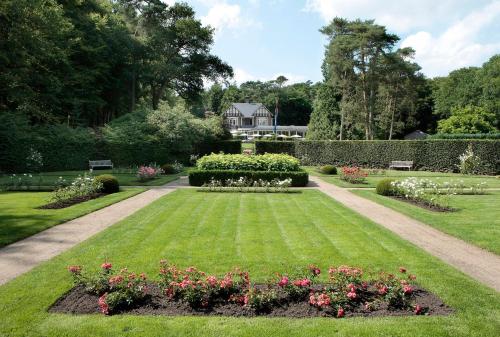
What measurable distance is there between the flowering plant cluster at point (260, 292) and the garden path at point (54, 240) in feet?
5.87

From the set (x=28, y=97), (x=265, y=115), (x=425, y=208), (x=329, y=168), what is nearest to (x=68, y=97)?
(x=28, y=97)

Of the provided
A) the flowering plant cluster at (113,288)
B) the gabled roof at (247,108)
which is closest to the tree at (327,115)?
the flowering plant cluster at (113,288)

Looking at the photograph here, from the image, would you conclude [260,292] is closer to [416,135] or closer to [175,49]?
[175,49]

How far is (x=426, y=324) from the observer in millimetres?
4652

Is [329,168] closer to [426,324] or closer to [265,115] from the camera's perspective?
[426,324]

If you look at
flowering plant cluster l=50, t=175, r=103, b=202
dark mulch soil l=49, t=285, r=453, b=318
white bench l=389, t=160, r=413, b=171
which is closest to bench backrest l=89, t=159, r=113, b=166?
flowering plant cluster l=50, t=175, r=103, b=202

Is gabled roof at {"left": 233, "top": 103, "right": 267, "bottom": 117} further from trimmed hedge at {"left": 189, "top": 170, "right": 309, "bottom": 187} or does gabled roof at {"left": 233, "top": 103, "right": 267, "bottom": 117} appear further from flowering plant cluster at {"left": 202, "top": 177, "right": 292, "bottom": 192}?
flowering plant cluster at {"left": 202, "top": 177, "right": 292, "bottom": 192}

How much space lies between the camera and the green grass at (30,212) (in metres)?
9.08

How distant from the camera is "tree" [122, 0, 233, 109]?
40.2 metres

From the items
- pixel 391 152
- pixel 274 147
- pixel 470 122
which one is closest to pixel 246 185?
pixel 391 152

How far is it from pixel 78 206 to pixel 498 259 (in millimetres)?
11316

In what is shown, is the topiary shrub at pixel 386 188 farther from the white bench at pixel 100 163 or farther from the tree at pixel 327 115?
the tree at pixel 327 115

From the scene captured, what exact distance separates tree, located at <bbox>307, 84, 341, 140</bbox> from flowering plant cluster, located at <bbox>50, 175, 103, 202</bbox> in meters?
34.7

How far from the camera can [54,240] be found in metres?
8.47
